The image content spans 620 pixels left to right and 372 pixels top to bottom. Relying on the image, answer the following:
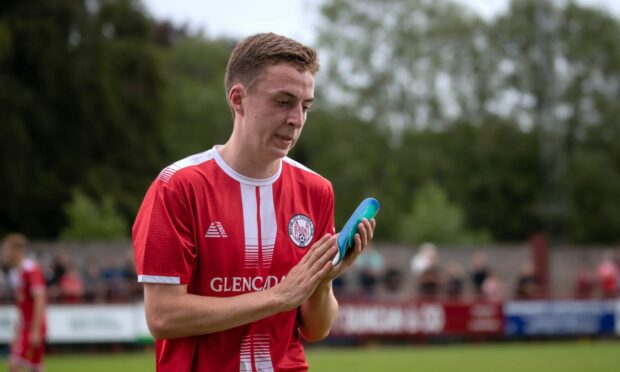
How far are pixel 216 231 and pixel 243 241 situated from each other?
127mm

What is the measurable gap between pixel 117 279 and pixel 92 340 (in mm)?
1534

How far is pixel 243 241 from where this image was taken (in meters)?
4.45

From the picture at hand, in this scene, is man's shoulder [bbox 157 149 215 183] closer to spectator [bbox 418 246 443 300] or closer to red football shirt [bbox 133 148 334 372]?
red football shirt [bbox 133 148 334 372]

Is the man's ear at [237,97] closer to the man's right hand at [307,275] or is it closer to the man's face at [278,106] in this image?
the man's face at [278,106]

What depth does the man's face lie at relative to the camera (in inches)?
170

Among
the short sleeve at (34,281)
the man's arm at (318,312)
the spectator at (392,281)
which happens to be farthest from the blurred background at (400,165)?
the man's arm at (318,312)

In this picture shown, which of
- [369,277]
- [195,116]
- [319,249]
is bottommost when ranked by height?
[369,277]

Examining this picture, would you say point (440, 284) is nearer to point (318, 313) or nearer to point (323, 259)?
point (318, 313)

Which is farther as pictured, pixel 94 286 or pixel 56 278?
pixel 94 286

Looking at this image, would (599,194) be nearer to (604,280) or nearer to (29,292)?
(604,280)

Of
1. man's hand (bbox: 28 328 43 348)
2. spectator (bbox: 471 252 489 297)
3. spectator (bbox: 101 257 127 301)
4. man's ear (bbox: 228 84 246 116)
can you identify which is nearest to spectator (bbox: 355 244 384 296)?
spectator (bbox: 471 252 489 297)

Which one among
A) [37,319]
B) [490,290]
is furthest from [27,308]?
[490,290]

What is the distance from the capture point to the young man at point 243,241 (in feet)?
13.9

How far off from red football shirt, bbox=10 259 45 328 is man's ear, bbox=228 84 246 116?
893 cm
